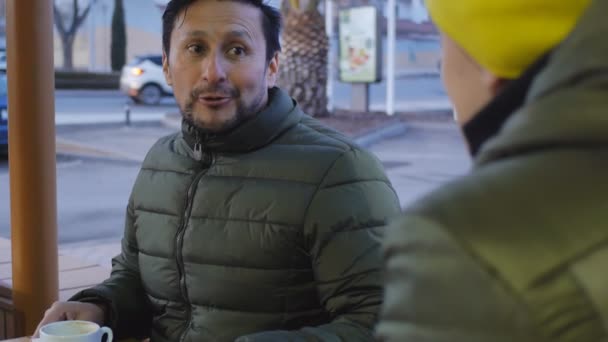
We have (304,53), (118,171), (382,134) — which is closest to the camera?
(118,171)

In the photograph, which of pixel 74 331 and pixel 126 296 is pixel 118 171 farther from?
pixel 74 331

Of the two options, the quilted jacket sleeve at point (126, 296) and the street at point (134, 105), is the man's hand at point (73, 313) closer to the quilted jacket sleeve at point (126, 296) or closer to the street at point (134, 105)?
the quilted jacket sleeve at point (126, 296)

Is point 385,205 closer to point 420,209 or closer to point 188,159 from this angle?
point 188,159

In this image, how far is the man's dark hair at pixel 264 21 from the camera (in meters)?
2.24

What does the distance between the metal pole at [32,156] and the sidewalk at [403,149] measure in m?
6.17

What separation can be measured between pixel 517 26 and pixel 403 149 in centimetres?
1293

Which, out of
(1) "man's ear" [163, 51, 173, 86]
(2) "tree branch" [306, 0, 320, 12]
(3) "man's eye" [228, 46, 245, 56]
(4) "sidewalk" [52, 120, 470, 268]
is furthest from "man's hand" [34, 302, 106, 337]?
(2) "tree branch" [306, 0, 320, 12]

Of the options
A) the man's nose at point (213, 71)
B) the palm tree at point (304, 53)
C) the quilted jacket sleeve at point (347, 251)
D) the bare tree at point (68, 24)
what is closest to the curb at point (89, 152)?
the palm tree at point (304, 53)

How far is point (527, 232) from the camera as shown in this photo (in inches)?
28.0

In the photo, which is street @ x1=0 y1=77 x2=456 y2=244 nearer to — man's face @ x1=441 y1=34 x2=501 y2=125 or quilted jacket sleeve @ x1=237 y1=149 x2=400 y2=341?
quilted jacket sleeve @ x1=237 y1=149 x2=400 y2=341

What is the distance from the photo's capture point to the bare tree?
107 ft

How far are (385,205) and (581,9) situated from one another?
120 cm

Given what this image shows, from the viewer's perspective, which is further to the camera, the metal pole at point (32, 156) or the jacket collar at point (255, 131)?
the metal pole at point (32, 156)

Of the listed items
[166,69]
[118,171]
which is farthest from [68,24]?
[166,69]
